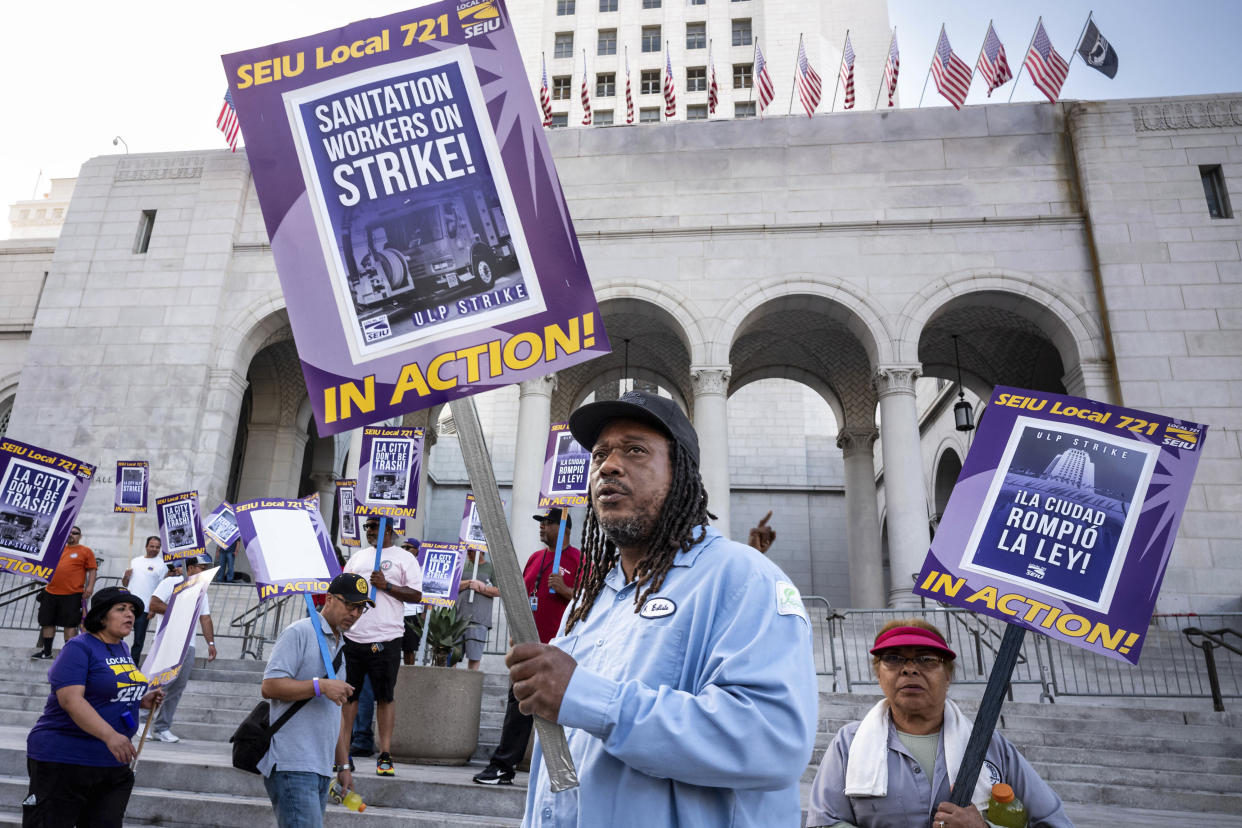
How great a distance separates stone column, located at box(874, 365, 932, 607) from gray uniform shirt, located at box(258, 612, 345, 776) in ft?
40.5

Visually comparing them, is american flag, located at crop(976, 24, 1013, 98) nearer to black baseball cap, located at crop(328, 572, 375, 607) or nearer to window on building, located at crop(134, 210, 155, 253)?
black baseball cap, located at crop(328, 572, 375, 607)

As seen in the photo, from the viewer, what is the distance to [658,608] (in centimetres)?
191

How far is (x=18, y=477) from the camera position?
880 centimetres

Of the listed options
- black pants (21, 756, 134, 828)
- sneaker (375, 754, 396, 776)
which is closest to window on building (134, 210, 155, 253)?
sneaker (375, 754, 396, 776)

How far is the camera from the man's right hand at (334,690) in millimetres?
4465

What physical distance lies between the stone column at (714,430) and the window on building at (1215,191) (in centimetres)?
999

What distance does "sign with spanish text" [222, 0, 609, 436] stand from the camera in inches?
92.4

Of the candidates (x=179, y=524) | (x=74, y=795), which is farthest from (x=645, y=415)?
(x=179, y=524)

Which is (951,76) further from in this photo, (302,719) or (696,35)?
(696,35)

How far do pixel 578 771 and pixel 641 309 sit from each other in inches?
662

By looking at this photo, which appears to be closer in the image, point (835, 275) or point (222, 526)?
point (222, 526)

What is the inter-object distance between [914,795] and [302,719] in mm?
3055

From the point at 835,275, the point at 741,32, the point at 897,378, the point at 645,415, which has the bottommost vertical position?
the point at 645,415

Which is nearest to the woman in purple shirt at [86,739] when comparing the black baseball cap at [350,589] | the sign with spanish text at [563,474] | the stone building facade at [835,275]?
the black baseball cap at [350,589]
